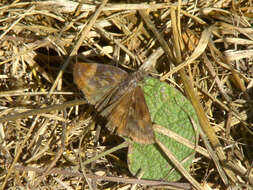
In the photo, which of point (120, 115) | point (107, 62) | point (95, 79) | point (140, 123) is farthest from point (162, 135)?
point (107, 62)

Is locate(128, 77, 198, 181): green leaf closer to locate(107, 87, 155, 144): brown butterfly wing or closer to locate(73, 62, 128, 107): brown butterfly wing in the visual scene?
locate(107, 87, 155, 144): brown butterfly wing

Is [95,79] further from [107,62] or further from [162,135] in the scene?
[162,135]

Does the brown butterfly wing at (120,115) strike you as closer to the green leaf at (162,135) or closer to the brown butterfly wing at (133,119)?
the brown butterfly wing at (133,119)

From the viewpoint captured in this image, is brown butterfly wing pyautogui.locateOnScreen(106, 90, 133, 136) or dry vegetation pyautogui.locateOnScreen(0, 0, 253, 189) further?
dry vegetation pyautogui.locateOnScreen(0, 0, 253, 189)

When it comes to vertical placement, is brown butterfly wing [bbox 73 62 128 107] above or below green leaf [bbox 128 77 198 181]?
above

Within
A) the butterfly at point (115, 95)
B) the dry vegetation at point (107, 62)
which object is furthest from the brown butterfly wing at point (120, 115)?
the dry vegetation at point (107, 62)

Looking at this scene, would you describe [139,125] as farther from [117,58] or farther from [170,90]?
[117,58]

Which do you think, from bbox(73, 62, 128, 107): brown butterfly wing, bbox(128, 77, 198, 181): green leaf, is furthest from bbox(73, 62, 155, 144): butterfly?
bbox(128, 77, 198, 181): green leaf

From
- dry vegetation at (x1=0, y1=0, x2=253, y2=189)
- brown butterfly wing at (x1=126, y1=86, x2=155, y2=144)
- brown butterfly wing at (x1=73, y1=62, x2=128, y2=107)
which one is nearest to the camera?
brown butterfly wing at (x1=126, y1=86, x2=155, y2=144)
